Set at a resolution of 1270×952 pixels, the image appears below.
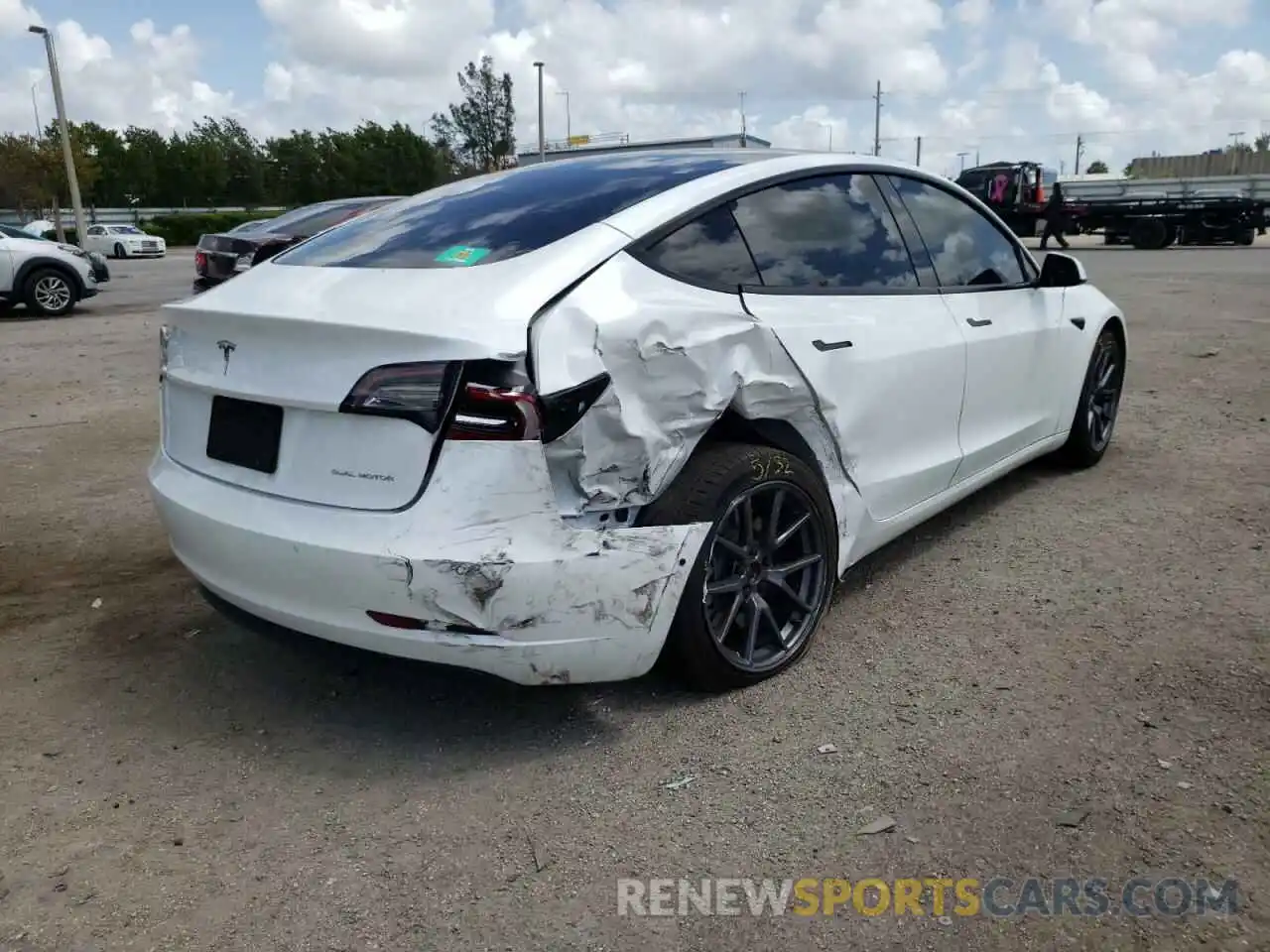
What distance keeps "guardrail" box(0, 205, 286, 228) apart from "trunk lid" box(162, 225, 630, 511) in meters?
53.8

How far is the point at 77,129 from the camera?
192 ft

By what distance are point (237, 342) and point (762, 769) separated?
6.08 feet

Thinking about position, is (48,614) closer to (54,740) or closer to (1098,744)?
(54,740)

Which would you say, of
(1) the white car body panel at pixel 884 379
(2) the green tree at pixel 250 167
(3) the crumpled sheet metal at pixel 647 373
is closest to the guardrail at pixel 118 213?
(2) the green tree at pixel 250 167

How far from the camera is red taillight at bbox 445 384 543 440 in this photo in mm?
2543

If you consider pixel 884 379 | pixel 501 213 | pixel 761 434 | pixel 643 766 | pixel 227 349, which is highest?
pixel 501 213

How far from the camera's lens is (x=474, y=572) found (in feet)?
8.38

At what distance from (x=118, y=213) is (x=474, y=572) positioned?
6446cm

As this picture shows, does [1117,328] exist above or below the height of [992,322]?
below

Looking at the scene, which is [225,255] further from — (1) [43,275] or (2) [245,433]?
(2) [245,433]

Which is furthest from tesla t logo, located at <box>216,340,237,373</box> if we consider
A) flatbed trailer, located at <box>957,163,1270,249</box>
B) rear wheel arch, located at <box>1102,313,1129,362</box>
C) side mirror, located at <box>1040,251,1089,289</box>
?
flatbed trailer, located at <box>957,163,1270,249</box>

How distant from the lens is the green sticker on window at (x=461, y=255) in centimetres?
298

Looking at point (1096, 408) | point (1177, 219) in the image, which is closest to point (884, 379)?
point (1096, 408)

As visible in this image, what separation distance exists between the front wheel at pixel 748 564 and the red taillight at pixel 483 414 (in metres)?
0.51
